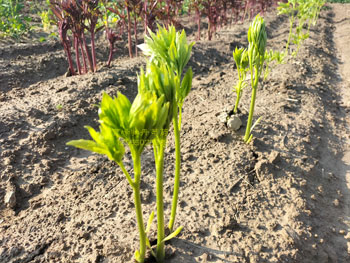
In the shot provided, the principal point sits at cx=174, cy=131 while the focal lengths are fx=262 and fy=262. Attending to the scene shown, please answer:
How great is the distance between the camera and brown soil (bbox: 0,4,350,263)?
169 centimetres

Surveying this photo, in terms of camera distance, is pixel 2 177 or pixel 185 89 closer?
pixel 185 89

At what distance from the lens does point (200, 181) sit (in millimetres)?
2176

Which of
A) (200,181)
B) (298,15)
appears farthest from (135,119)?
(298,15)

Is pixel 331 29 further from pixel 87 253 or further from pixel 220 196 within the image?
pixel 87 253

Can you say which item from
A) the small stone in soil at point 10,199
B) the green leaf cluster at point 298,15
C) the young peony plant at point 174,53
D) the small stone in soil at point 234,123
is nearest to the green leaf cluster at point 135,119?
the young peony plant at point 174,53

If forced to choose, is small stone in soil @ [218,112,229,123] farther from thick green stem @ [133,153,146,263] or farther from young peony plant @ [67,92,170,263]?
young peony plant @ [67,92,170,263]

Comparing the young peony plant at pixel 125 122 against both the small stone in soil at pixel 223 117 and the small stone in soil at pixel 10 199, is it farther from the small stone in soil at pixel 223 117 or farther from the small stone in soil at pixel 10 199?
the small stone in soil at pixel 223 117

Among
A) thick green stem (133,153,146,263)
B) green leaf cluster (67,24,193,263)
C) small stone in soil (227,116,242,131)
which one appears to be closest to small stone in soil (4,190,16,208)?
thick green stem (133,153,146,263)

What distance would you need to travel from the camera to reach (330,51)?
6.55m

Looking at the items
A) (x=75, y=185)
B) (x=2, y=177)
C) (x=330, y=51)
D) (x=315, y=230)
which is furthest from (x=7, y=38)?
(x=330, y=51)

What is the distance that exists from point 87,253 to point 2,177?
4.31 ft

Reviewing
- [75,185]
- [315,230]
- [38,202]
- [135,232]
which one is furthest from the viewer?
[75,185]

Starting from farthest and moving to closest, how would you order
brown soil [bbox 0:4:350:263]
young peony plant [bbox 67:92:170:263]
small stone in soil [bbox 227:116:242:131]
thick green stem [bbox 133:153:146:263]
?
small stone in soil [bbox 227:116:242:131], brown soil [bbox 0:4:350:263], thick green stem [bbox 133:153:146:263], young peony plant [bbox 67:92:170:263]

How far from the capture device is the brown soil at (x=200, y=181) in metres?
1.69
